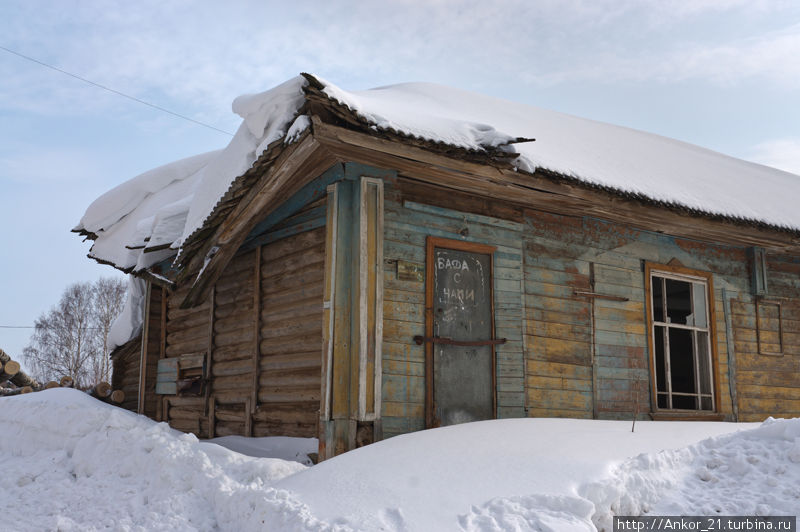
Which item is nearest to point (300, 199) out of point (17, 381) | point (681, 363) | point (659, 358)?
point (659, 358)

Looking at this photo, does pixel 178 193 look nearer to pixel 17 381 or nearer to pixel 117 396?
pixel 117 396

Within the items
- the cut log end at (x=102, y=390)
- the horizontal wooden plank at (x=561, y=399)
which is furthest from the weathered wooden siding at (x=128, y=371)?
the horizontal wooden plank at (x=561, y=399)

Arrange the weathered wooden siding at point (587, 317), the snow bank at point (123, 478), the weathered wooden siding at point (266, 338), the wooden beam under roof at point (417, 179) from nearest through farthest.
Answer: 1. the snow bank at point (123, 478)
2. the wooden beam under roof at point (417, 179)
3. the weathered wooden siding at point (266, 338)
4. the weathered wooden siding at point (587, 317)

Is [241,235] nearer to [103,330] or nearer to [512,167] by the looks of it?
[512,167]

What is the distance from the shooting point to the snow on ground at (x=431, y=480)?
406cm

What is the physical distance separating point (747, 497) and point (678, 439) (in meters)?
1.28

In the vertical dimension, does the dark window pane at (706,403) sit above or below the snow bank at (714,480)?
above

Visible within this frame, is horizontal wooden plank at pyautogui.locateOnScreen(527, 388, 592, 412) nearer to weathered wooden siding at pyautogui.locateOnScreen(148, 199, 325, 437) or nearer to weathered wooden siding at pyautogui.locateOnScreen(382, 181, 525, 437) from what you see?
weathered wooden siding at pyautogui.locateOnScreen(382, 181, 525, 437)

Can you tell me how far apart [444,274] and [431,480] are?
9.89ft

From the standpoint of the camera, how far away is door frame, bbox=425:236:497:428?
22.1 feet

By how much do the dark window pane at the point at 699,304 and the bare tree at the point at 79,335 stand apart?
26.1 metres

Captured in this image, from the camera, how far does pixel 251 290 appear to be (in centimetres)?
848

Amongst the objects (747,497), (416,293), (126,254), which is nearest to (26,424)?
(126,254)

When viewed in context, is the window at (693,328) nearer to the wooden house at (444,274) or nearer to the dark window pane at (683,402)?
the wooden house at (444,274)
